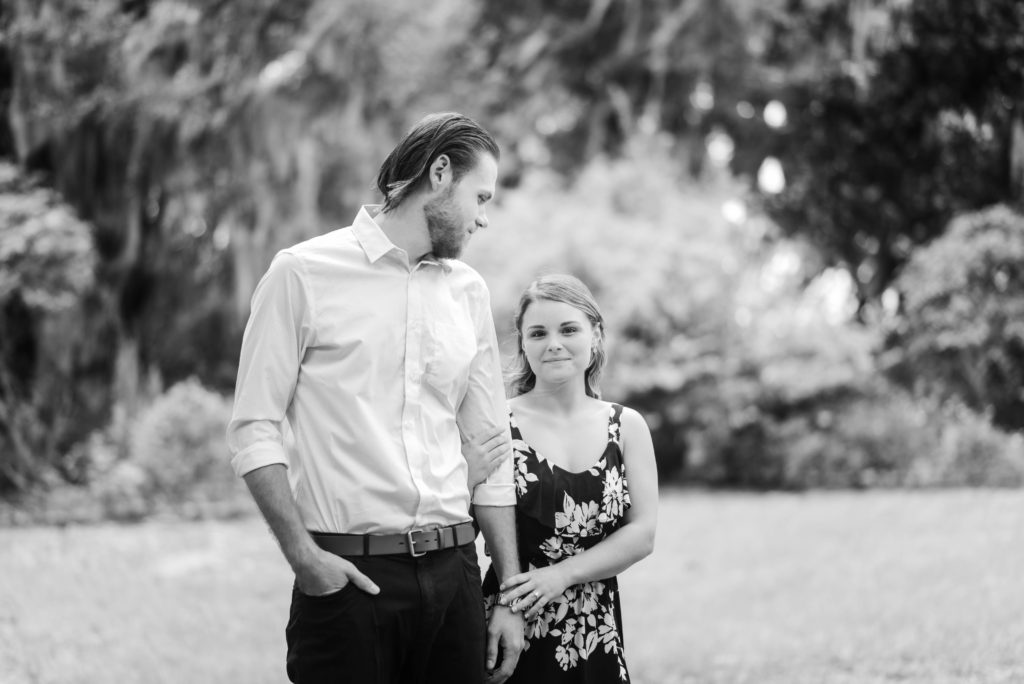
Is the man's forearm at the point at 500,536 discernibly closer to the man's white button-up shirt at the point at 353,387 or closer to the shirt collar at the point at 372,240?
the man's white button-up shirt at the point at 353,387

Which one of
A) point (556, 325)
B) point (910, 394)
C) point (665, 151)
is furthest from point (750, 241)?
point (556, 325)

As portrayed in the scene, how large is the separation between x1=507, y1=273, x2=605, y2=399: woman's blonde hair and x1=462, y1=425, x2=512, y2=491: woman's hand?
0.43m

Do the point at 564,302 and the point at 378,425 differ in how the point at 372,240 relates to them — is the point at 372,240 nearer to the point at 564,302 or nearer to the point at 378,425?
the point at 378,425

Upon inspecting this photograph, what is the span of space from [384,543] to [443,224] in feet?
2.38

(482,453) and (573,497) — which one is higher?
(482,453)

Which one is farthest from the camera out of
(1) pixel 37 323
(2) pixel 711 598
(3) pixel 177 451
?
(1) pixel 37 323

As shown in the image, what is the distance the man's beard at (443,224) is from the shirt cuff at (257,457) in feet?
1.97

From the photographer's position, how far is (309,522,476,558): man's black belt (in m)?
2.35

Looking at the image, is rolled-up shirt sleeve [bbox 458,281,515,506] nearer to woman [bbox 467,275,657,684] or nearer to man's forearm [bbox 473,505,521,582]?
man's forearm [bbox 473,505,521,582]

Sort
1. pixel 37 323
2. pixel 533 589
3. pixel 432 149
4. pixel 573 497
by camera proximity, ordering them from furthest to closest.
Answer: pixel 37 323 < pixel 573 497 < pixel 533 589 < pixel 432 149

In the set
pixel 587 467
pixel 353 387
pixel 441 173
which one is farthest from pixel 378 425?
pixel 587 467

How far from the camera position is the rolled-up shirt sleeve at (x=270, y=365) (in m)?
2.29

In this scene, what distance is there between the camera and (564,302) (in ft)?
9.51

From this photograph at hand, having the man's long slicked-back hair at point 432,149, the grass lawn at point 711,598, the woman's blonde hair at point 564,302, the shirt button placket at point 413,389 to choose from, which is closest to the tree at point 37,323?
the grass lawn at point 711,598
